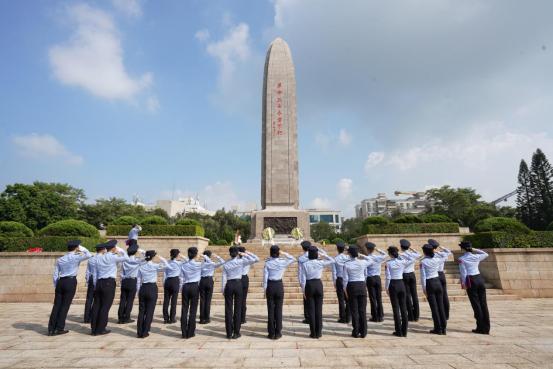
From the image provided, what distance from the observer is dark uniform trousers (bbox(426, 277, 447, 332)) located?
5.89 metres

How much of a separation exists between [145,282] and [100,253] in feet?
3.93

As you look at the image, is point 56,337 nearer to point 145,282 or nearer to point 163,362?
point 145,282

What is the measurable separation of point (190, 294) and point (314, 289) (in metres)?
2.38

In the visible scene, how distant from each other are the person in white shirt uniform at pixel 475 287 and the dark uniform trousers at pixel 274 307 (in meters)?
3.71

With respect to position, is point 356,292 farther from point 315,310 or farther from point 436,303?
point 436,303

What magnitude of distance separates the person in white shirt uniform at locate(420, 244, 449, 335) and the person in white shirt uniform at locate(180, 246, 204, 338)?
4.51 m

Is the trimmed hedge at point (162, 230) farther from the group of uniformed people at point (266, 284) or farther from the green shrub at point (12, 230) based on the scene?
the group of uniformed people at point (266, 284)

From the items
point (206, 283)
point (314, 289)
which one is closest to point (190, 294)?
point (206, 283)

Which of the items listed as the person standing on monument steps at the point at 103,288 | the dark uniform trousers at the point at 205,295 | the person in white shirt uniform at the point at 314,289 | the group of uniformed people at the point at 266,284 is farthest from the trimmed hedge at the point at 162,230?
the person in white shirt uniform at the point at 314,289

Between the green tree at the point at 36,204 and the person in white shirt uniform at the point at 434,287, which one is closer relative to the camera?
the person in white shirt uniform at the point at 434,287

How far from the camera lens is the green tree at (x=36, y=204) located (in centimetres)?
3153

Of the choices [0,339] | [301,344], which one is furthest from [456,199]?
[0,339]

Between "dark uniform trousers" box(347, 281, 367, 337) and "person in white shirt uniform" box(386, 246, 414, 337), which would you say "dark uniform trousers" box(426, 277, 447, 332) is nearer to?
"person in white shirt uniform" box(386, 246, 414, 337)

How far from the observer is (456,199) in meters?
41.1
